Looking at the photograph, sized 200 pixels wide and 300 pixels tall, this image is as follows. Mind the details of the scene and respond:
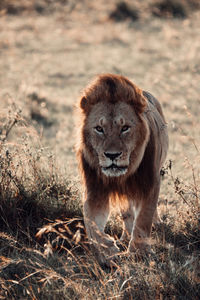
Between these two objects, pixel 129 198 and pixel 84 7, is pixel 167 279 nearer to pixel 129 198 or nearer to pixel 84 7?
pixel 129 198

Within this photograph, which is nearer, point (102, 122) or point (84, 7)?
point (102, 122)

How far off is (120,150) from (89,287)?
1.05 metres

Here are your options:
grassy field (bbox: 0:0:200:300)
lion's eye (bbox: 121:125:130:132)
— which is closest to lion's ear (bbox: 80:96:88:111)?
lion's eye (bbox: 121:125:130:132)

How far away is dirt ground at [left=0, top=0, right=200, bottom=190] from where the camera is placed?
8570mm

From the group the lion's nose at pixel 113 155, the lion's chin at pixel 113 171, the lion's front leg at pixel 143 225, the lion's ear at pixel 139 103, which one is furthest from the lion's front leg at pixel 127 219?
the lion's ear at pixel 139 103

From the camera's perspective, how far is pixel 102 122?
3.96m

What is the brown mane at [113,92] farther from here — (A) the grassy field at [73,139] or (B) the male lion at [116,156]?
(A) the grassy field at [73,139]

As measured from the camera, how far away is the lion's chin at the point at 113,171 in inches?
153

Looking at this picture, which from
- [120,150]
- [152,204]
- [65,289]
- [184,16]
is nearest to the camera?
[65,289]

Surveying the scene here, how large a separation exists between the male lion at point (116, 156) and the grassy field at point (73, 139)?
6.6 inches

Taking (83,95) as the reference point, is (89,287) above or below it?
below

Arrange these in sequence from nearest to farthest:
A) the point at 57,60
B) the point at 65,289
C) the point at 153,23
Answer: the point at 65,289 < the point at 57,60 < the point at 153,23

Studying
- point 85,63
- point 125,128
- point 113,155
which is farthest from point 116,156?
point 85,63

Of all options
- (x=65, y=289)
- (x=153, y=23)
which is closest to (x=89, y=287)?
(x=65, y=289)
